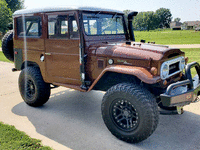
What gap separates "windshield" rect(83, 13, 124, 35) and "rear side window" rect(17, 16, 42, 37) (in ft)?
4.10

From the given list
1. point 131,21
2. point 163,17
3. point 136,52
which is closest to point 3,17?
point 131,21

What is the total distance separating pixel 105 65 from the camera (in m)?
4.22

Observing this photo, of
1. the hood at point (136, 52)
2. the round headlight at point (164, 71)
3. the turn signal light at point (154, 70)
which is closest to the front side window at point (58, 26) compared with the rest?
the hood at point (136, 52)

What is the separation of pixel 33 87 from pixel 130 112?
2798 mm

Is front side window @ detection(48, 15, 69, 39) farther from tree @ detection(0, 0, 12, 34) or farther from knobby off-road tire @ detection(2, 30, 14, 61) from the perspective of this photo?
tree @ detection(0, 0, 12, 34)

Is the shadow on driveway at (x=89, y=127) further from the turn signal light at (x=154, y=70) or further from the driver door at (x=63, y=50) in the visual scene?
the turn signal light at (x=154, y=70)

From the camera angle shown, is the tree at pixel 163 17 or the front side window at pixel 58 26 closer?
the front side window at pixel 58 26

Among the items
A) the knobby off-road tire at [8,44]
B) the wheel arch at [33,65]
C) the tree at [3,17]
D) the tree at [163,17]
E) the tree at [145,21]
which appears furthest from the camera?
the tree at [163,17]

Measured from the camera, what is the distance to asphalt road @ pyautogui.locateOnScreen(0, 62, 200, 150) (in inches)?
148

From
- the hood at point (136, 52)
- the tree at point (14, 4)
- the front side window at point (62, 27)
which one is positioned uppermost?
the tree at point (14, 4)

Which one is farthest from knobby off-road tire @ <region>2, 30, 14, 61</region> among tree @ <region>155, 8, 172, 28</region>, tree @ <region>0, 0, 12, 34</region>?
tree @ <region>155, 8, 172, 28</region>

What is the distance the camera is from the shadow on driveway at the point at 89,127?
3.75 metres

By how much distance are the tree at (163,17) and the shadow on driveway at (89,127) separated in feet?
497

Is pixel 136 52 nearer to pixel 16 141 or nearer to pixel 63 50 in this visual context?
pixel 63 50
